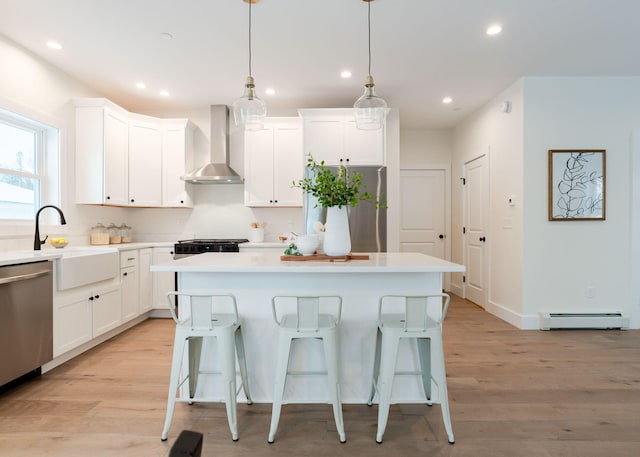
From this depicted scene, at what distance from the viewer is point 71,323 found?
2887 mm

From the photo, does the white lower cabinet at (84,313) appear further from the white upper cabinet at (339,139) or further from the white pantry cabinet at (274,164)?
the white upper cabinet at (339,139)

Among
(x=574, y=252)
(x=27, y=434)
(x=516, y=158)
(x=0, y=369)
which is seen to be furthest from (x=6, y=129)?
(x=574, y=252)

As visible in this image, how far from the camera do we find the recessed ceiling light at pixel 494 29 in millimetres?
2799

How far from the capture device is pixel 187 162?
4.57 m

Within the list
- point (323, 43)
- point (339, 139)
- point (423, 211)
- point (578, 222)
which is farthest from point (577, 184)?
point (323, 43)

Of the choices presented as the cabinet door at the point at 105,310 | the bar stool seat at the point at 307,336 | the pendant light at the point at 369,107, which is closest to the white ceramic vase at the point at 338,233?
the bar stool seat at the point at 307,336

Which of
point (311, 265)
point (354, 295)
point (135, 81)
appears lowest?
point (354, 295)

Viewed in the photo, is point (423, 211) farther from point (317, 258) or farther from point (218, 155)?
point (317, 258)

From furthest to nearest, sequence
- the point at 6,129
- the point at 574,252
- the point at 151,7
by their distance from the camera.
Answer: the point at 574,252, the point at 6,129, the point at 151,7

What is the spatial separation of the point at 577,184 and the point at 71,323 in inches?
200

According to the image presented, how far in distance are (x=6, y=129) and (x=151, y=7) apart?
1.85 m

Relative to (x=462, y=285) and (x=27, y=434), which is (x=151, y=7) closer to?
(x=27, y=434)

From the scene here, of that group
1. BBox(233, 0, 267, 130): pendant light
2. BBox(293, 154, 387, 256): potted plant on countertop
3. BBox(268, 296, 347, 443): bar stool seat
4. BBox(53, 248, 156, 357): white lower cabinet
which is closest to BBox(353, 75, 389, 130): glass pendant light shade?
BBox(293, 154, 387, 256): potted plant on countertop

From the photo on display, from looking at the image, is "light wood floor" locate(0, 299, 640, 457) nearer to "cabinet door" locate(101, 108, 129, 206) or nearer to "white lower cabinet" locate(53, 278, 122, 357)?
"white lower cabinet" locate(53, 278, 122, 357)
